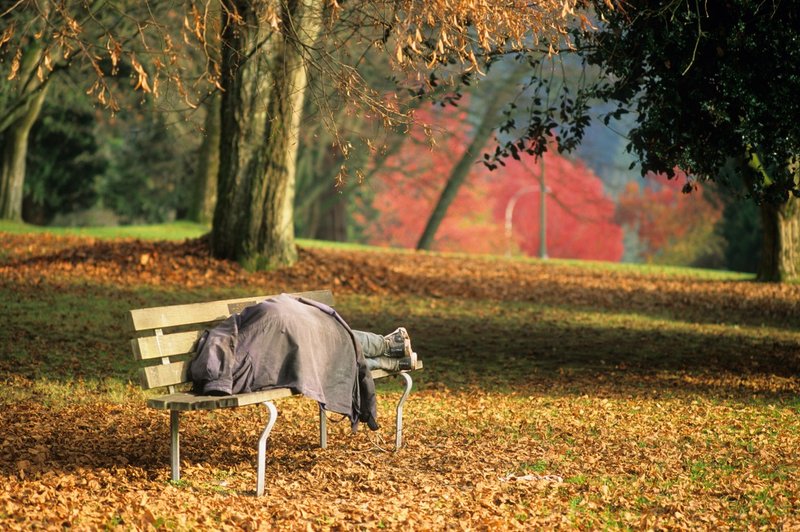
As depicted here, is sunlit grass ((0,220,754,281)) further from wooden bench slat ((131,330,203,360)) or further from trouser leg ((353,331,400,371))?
wooden bench slat ((131,330,203,360))

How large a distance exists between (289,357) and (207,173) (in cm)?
1937

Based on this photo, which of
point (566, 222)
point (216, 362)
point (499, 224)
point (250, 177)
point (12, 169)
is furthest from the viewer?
point (499, 224)

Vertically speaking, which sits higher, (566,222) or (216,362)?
(566,222)

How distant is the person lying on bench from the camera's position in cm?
580

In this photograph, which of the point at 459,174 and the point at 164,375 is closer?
the point at 164,375

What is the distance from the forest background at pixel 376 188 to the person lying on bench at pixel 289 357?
1365cm

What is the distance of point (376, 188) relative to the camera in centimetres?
3119

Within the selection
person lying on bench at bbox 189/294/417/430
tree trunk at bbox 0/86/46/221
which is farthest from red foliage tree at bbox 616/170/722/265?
person lying on bench at bbox 189/294/417/430

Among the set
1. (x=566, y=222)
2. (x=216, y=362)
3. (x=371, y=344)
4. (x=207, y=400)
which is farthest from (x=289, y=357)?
(x=566, y=222)

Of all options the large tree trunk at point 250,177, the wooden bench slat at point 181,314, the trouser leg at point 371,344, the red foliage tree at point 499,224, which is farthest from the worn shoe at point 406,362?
the red foliage tree at point 499,224

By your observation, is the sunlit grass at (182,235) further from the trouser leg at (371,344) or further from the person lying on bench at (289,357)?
the person lying on bench at (289,357)

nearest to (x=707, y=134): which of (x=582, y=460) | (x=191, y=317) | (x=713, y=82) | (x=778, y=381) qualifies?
(x=713, y=82)

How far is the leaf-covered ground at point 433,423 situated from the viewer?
5312 mm

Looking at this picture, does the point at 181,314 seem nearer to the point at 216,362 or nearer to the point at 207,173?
the point at 216,362
